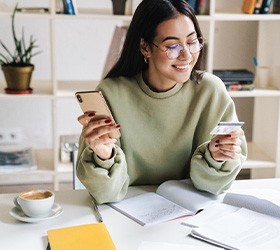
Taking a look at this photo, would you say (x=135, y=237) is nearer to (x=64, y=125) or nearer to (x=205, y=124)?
(x=205, y=124)

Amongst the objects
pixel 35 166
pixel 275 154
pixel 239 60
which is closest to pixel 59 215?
pixel 35 166

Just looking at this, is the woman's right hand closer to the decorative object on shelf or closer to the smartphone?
the smartphone

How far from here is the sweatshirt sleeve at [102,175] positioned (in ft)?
5.17

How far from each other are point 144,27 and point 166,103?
253 mm

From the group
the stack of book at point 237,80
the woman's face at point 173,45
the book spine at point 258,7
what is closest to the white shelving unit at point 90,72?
the stack of book at point 237,80

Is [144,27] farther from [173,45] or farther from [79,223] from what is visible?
[79,223]

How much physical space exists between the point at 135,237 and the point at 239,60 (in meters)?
2.40

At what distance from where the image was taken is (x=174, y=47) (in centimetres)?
169

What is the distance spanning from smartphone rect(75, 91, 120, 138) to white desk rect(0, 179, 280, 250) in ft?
0.92

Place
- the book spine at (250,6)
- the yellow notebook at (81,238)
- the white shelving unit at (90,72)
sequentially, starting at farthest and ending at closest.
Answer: the white shelving unit at (90,72), the book spine at (250,6), the yellow notebook at (81,238)

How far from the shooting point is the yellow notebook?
52.1 inches

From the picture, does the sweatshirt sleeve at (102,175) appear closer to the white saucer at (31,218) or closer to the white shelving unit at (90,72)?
the white saucer at (31,218)

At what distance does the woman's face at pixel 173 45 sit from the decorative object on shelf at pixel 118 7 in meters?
1.17

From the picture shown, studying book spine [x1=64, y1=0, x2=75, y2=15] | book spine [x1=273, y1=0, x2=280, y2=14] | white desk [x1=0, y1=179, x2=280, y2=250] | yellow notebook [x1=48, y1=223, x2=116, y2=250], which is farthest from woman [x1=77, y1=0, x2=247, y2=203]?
book spine [x1=273, y1=0, x2=280, y2=14]
